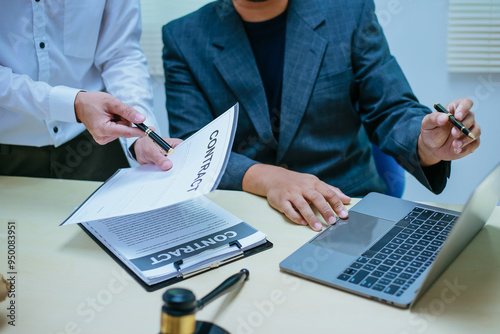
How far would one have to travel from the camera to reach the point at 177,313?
0.50 meters

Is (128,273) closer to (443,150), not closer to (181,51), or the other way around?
(443,150)

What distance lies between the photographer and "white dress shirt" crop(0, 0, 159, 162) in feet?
3.72

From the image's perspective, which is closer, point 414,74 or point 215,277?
point 215,277

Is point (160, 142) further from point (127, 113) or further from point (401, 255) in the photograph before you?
point (401, 255)

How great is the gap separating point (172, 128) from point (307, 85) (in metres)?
0.41

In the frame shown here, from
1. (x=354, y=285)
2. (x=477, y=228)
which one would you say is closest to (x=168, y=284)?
(x=354, y=285)

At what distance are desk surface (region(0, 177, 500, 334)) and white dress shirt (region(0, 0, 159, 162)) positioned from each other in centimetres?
36

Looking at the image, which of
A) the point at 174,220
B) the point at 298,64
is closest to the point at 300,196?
the point at 174,220

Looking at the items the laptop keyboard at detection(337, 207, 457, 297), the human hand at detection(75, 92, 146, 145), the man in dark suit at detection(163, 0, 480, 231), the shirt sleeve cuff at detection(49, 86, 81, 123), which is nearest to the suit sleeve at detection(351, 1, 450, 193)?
the man in dark suit at detection(163, 0, 480, 231)

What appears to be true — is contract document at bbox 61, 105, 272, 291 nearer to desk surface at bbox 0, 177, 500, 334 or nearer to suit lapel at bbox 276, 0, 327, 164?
desk surface at bbox 0, 177, 500, 334

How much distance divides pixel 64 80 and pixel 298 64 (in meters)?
0.65

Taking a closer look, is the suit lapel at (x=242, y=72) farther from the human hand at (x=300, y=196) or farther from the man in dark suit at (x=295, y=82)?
the human hand at (x=300, y=196)

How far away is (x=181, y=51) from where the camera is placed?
1.43 m

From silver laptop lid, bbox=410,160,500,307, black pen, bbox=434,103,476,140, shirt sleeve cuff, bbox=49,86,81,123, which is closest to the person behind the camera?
silver laptop lid, bbox=410,160,500,307
